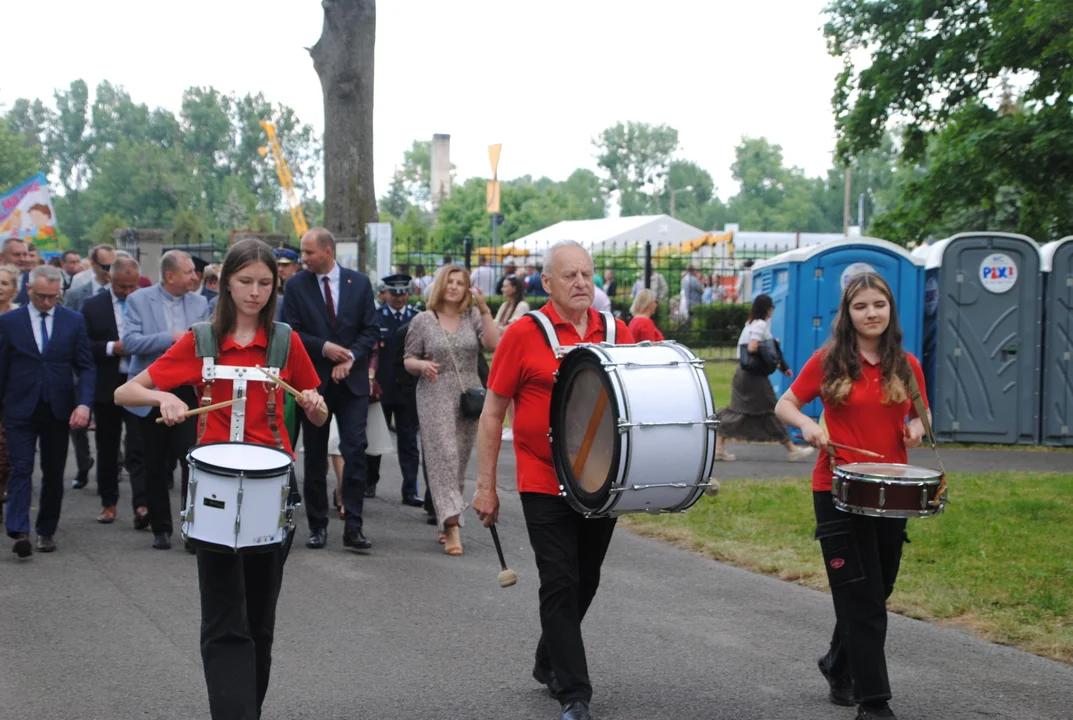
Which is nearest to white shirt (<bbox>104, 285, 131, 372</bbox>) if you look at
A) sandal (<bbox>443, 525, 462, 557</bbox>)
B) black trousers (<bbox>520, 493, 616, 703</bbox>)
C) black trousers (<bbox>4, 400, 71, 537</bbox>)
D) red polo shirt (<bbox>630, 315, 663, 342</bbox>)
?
black trousers (<bbox>4, 400, 71, 537</bbox>)

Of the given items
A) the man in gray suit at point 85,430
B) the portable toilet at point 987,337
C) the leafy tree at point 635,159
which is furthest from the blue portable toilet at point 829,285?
the leafy tree at point 635,159

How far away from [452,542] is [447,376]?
1182mm

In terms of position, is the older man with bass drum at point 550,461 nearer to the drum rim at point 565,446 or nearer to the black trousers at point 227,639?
the drum rim at point 565,446

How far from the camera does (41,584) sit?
7.71 metres

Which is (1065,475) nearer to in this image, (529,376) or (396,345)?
(396,345)

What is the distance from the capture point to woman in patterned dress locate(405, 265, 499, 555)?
8984 mm

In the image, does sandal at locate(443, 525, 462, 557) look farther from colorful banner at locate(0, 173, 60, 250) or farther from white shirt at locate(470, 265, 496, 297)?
colorful banner at locate(0, 173, 60, 250)

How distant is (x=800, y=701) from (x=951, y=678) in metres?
0.84

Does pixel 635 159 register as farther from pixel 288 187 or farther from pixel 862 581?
pixel 862 581

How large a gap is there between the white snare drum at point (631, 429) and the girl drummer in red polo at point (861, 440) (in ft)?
1.66

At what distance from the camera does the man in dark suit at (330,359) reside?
8.96 m

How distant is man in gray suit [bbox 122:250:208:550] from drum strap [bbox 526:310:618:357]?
14.2ft

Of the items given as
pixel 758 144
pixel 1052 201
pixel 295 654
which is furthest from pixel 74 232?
pixel 295 654

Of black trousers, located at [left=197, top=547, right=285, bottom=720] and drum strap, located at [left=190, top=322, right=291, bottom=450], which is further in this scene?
drum strap, located at [left=190, top=322, right=291, bottom=450]
